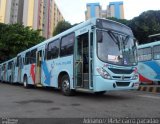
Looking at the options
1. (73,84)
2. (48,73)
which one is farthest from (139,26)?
(73,84)

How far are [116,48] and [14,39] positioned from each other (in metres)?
23.4

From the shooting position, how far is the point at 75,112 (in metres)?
6.41

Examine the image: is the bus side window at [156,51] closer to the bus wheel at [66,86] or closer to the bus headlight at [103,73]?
the bus wheel at [66,86]

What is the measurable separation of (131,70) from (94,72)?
1.64 m

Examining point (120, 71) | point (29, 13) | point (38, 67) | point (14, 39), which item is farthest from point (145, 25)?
point (29, 13)

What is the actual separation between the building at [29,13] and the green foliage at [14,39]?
2900cm

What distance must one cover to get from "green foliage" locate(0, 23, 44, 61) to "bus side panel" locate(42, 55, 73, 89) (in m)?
17.8

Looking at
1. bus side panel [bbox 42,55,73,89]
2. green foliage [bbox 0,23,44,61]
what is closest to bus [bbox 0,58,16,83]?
green foliage [bbox 0,23,44,61]


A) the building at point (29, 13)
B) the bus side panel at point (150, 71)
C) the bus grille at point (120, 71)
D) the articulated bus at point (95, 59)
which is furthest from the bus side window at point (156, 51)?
the building at point (29, 13)

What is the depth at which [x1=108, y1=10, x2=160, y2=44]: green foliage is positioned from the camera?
28438 mm

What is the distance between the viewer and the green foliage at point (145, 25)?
2844cm

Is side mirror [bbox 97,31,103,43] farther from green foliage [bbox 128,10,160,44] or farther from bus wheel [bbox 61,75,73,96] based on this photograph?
green foliage [bbox 128,10,160,44]

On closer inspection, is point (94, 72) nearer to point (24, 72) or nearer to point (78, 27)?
point (78, 27)

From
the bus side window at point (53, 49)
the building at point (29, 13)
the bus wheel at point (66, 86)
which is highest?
the building at point (29, 13)
